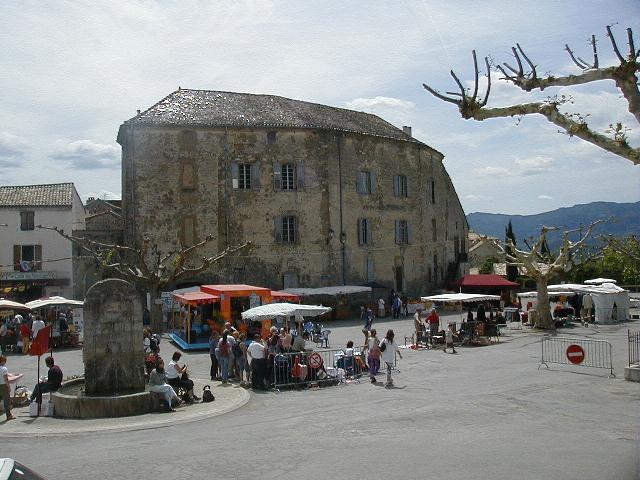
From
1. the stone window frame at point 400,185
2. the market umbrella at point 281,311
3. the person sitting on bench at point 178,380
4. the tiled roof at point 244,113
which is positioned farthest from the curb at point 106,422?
the stone window frame at point 400,185

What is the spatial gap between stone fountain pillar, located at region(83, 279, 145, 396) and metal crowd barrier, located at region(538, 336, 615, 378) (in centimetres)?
1104

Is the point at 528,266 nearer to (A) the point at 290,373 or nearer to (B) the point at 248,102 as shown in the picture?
(A) the point at 290,373

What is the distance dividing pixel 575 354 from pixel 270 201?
2528cm

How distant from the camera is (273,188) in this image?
40719 millimetres

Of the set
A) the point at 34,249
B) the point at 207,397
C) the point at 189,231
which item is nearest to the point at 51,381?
the point at 207,397

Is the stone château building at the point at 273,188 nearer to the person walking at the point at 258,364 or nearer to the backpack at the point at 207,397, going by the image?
the person walking at the point at 258,364

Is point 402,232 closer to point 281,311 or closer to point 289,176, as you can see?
point 289,176

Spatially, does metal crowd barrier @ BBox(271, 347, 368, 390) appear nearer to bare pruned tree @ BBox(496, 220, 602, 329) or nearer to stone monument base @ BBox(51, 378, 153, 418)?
stone monument base @ BBox(51, 378, 153, 418)

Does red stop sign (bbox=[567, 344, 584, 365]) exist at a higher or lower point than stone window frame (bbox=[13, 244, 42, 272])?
lower

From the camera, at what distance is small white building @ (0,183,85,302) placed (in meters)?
44.0

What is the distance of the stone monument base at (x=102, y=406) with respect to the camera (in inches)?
543

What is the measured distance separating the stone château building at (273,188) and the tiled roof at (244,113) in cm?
11

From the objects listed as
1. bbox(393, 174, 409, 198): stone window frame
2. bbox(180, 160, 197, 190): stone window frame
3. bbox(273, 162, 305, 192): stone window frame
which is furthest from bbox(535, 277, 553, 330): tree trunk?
bbox(180, 160, 197, 190): stone window frame

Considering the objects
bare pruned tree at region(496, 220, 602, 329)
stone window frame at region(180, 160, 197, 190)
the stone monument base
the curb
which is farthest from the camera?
stone window frame at region(180, 160, 197, 190)
